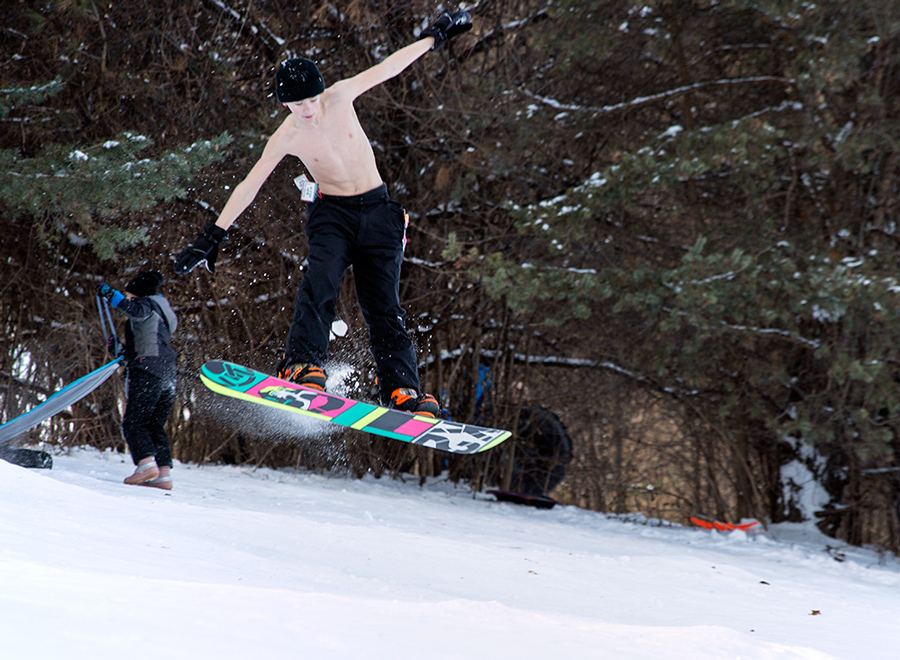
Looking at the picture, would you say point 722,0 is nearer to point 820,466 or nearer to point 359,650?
point 820,466

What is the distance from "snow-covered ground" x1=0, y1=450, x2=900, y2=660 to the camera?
5.68ft

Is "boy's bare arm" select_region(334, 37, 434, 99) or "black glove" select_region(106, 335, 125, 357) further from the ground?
"boy's bare arm" select_region(334, 37, 434, 99)

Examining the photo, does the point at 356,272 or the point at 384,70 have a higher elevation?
the point at 384,70

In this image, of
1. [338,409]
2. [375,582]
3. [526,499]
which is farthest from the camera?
[526,499]

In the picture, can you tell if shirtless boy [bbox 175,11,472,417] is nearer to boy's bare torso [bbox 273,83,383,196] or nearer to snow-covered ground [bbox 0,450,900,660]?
boy's bare torso [bbox 273,83,383,196]

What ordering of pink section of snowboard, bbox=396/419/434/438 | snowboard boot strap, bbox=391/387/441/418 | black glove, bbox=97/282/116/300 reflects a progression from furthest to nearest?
black glove, bbox=97/282/116/300, snowboard boot strap, bbox=391/387/441/418, pink section of snowboard, bbox=396/419/434/438

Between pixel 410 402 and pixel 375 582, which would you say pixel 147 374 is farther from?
pixel 375 582

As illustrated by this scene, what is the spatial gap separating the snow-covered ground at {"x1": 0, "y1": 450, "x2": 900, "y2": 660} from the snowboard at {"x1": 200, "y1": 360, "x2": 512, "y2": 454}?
0.60 m

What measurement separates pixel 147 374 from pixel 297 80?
2562 mm

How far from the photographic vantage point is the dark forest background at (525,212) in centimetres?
562

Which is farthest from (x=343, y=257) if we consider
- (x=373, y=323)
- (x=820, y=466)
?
(x=820, y=466)

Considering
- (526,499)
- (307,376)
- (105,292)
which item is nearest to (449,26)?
(307,376)

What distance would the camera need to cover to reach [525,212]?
6.07m

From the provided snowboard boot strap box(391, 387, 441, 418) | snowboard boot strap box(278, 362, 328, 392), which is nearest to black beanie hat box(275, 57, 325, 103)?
snowboard boot strap box(278, 362, 328, 392)
